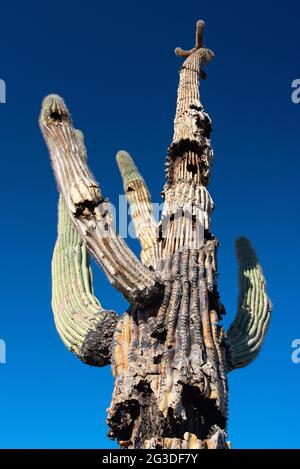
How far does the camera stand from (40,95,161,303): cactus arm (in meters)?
3.11

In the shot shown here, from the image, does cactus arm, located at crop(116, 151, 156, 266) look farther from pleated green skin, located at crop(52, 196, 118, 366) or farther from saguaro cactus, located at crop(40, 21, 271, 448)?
pleated green skin, located at crop(52, 196, 118, 366)

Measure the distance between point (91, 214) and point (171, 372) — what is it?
1.03 m

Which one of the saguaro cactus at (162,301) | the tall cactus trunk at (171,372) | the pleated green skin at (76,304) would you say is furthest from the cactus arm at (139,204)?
the tall cactus trunk at (171,372)

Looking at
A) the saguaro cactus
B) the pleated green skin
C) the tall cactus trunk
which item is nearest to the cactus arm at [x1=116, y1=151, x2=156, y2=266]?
the saguaro cactus

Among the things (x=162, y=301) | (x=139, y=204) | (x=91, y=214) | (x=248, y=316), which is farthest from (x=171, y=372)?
(x=139, y=204)

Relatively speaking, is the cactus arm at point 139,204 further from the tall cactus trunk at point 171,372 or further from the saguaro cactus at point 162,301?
the tall cactus trunk at point 171,372

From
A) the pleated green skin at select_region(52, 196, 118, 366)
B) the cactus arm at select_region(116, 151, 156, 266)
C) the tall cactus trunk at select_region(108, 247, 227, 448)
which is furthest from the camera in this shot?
the cactus arm at select_region(116, 151, 156, 266)

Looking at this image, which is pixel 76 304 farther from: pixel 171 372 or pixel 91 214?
pixel 171 372

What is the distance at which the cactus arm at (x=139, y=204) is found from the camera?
13.8ft

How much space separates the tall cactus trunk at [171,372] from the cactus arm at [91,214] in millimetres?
174

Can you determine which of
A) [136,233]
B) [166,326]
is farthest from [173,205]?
[166,326]

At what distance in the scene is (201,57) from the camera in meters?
5.59

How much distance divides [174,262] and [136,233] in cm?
98

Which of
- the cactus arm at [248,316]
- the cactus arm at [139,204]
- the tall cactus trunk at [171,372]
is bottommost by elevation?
the tall cactus trunk at [171,372]
